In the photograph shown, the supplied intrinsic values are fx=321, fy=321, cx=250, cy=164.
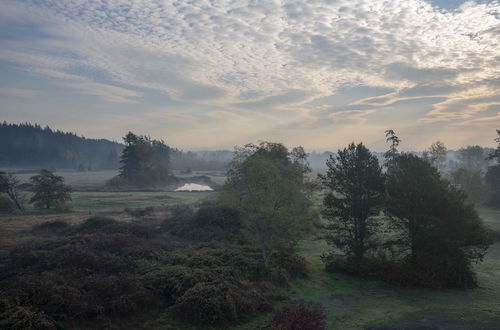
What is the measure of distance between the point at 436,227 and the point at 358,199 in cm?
535

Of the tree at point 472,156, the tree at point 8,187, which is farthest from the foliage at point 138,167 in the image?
the tree at point 472,156

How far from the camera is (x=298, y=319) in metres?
14.4

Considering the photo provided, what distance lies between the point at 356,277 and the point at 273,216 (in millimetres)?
7718

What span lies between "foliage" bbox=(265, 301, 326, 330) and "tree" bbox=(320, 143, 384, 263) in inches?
393

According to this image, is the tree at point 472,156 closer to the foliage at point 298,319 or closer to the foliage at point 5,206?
the foliage at point 298,319

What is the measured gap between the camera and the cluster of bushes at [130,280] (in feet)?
50.9

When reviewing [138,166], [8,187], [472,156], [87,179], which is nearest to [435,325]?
[8,187]

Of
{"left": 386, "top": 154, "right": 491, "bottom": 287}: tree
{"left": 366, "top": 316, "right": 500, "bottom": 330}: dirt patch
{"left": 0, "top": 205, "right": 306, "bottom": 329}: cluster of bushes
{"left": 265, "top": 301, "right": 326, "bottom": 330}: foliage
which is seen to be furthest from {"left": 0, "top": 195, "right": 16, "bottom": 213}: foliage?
{"left": 366, "top": 316, "right": 500, "bottom": 330}: dirt patch

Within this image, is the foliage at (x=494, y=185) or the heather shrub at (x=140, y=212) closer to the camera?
the heather shrub at (x=140, y=212)

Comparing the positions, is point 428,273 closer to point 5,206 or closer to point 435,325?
point 435,325

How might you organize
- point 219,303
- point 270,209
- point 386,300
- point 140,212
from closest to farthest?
point 219,303
point 386,300
point 270,209
point 140,212

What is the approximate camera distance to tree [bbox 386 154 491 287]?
848 inches

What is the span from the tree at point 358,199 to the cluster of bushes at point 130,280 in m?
4.28

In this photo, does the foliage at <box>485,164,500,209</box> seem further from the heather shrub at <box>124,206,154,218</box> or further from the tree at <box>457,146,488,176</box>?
the tree at <box>457,146,488,176</box>
